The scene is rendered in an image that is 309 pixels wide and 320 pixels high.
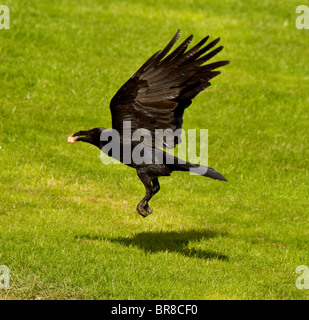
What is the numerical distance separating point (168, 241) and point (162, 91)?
284cm

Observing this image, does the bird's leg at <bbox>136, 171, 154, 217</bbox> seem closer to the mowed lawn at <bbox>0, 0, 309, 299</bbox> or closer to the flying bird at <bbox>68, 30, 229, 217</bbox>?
the flying bird at <bbox>68, 30, 229, 217</bbox>

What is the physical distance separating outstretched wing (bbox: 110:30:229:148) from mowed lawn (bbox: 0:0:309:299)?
200cm

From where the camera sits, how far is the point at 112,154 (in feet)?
30.7

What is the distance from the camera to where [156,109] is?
9.06 metres

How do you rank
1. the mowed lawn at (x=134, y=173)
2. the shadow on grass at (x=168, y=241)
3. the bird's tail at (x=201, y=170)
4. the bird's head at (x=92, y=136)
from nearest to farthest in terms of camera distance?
the mowed lawn at (x=134, y=173) → the bird's tail at (x=201, y=170) → the bird's head at (x=92, y=136) → the shadow on grass at (x=168, y=241)

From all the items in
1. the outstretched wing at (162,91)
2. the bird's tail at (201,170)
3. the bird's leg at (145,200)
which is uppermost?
the outstretched wing at (162,91)

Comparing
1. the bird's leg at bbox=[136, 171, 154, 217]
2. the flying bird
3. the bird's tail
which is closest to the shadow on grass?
the bird's leg at bbox=[136, 171, 154, 217]

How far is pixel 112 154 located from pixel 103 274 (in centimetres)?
187

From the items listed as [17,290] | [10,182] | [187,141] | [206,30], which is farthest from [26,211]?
[206,30]

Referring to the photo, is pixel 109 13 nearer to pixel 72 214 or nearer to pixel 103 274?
pixel 72 214

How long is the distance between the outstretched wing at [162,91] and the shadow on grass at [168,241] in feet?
6.00

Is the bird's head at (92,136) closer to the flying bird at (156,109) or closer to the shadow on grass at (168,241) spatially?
the flying bird at (156,109)

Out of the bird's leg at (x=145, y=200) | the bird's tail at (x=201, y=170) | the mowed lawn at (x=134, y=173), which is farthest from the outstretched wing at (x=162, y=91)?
the mowed lawn at (x=134, y=173)

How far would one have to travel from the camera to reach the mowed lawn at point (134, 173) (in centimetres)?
880
